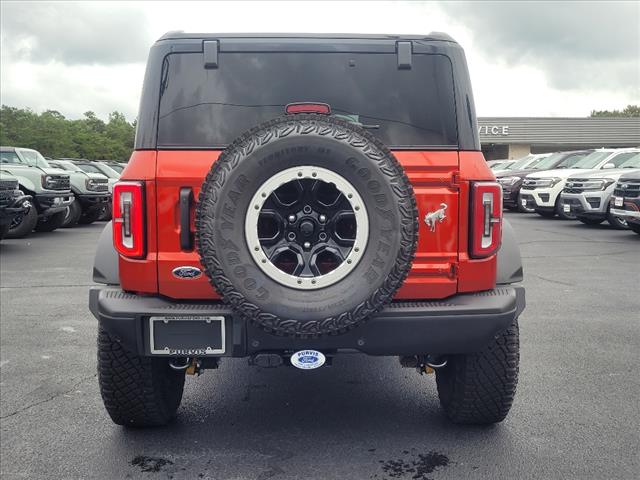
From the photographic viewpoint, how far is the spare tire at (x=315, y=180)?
282 centimetres

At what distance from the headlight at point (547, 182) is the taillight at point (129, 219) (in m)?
15.4

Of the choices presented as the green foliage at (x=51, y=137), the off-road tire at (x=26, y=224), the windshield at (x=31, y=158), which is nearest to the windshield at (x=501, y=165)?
the windshield at (x=31, y=158)

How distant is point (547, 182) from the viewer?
17.3 metres

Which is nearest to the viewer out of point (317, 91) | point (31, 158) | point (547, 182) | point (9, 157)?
point (317, 91)

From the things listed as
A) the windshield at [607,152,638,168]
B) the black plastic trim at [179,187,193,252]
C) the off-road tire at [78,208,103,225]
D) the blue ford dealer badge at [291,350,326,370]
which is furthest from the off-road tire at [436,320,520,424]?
the off-road tire at [78,208,103,225]

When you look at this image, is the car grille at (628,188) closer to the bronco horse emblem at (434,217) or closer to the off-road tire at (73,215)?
the bronco horse emblem at (434,217)

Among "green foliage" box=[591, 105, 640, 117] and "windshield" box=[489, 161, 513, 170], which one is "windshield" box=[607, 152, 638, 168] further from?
"green foliage" box=[591, 105, 640, 117]

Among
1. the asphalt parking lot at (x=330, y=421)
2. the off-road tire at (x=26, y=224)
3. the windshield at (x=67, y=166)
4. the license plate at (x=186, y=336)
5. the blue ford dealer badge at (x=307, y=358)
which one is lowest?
the asphalt parking lot at (x=330, y=421)

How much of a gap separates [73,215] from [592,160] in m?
12.8

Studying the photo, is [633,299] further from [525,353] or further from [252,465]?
[252,465]

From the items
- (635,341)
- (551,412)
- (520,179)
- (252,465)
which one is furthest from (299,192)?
(520,179)

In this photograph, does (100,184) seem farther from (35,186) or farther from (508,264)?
(508,264)

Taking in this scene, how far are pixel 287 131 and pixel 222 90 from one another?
26.8 inches

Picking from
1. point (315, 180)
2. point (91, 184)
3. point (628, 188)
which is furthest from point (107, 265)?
point (91, 184)
